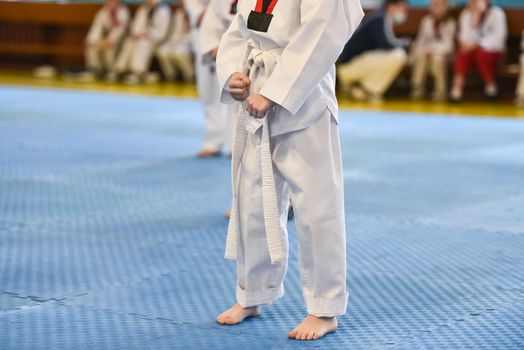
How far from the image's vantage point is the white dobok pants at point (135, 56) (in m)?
15.3

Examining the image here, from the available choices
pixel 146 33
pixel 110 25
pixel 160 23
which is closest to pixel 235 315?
pixel 160 23

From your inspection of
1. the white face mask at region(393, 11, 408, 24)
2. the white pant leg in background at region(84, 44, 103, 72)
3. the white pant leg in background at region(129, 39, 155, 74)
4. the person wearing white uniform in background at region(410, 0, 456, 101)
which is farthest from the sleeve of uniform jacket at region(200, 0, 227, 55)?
the white pant leg in background at region(84, 44, 103, 72)

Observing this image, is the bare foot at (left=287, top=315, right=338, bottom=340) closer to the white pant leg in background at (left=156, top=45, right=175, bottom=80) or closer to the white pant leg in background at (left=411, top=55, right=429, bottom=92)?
the white pant leg in background at (left=411, top=55, right=429, bottom=92)

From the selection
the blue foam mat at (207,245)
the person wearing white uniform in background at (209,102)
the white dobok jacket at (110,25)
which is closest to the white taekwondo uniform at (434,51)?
the blue foam mat at (207,245)

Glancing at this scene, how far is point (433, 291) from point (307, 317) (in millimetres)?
758

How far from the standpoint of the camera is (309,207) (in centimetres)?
288

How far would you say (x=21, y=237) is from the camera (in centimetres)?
445

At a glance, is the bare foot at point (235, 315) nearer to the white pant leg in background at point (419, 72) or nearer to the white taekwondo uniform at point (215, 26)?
the white taekwondo uniform at point (215, 26)

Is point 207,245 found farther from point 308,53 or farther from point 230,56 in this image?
point 308,53

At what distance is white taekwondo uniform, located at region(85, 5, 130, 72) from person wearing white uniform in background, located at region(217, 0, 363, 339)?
12.9 meters

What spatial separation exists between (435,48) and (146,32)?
203 inches

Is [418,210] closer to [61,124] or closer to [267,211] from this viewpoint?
[267,211]

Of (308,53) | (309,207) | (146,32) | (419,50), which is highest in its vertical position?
(308,53)

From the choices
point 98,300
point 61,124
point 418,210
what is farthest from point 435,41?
point 98,300
